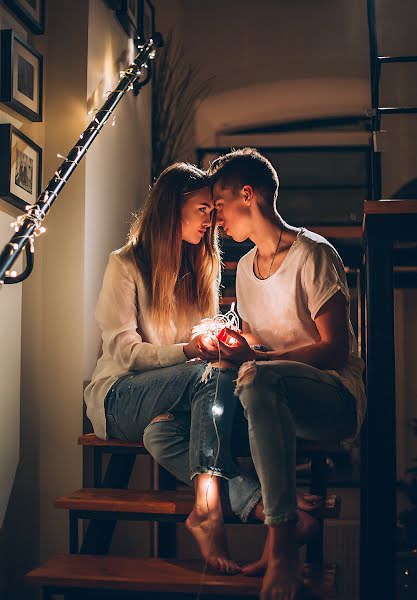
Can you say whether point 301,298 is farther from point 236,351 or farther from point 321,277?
point 236,351

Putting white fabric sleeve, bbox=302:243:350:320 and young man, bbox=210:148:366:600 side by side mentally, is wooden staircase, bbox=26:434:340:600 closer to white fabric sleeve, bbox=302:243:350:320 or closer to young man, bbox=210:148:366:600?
young man, bbox=210:148:366:600

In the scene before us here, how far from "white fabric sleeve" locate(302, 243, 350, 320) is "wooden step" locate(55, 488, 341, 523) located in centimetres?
62

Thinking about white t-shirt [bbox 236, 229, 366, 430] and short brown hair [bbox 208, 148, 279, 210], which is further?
short brown hair [bbox 208, 148, 279, 210]

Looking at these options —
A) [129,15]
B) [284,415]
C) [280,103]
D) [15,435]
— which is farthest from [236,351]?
[280,103]

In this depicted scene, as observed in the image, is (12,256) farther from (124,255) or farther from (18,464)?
(18,464)

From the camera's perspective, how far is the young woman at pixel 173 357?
2.41m

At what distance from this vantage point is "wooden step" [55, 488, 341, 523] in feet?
8.59

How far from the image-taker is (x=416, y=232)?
289 centimetres

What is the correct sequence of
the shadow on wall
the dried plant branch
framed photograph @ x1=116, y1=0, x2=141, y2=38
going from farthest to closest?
the shadow on wall, the dried plant branch, framed photograph @ x1=116, y1=0, x2=141, y2=38

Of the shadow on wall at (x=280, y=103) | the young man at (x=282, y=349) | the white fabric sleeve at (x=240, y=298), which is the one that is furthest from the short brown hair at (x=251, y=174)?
the shadow on wall at (x=280, y=103)

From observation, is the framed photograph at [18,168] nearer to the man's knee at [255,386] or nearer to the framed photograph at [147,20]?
the man's knee at [255,386]

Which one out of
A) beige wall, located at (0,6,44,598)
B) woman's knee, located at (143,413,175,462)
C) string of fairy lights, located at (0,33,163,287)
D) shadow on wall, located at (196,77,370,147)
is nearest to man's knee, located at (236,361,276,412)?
woman's knee, located at (143,413,175,462)

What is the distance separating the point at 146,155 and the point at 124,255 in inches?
66.3

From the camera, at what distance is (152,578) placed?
2346 mm
